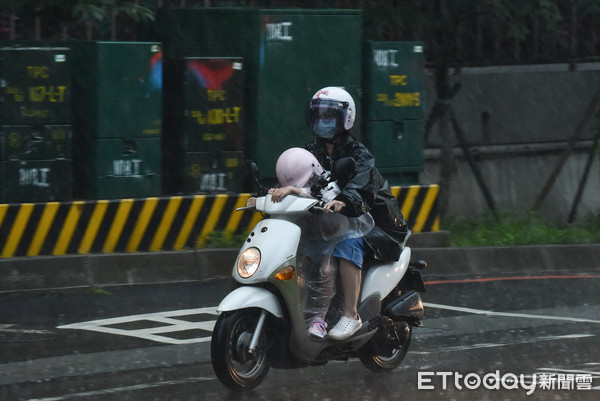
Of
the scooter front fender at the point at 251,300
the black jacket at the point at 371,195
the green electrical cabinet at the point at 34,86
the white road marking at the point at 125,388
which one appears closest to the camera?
the scooter front fender at the point at 251,300

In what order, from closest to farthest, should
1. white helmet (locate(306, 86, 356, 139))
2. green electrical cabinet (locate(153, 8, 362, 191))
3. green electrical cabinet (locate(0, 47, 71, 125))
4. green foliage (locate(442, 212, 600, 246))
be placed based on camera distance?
white helmet (locate(306, 86, 356, 139)), green electrical cabinet (locate(0, 47, 71, 125)), green electrical cabinet (locate(153, 8, 362, 191)), green foliage (locate(442, 212, 600, 246))

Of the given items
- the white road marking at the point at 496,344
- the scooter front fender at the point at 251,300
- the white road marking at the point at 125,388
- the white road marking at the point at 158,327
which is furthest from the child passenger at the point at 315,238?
the white road marking at the point at 158,327

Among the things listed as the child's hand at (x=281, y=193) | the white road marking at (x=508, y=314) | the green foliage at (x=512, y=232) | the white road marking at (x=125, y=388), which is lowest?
the green foliage at (x=512, y=232)

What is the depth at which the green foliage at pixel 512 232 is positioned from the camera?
46.4 ft

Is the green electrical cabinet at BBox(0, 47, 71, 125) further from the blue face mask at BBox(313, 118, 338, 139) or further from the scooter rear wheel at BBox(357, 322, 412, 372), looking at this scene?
the scooter rear wheel at BBox(357, 322, 412, 372)

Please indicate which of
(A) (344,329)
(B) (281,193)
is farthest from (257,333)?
(B) (281,193)

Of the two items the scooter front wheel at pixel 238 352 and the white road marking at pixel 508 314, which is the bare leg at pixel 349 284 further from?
the white road marking at pixel 508 314

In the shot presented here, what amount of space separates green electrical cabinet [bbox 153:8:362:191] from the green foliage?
2.31 metres

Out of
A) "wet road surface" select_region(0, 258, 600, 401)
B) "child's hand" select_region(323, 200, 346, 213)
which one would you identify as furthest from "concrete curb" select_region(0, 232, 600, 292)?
"child's hand" select_region(323, 200, 346, 213)

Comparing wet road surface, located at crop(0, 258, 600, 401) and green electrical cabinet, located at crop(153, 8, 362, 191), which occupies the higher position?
green electrical cabinet, located at crop(153, 8, 362, 191)

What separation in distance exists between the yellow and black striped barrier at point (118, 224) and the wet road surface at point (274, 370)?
21.7 inches

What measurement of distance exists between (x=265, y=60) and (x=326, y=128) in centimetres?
547

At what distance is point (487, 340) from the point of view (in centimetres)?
894

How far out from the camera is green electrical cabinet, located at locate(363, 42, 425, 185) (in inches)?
528
